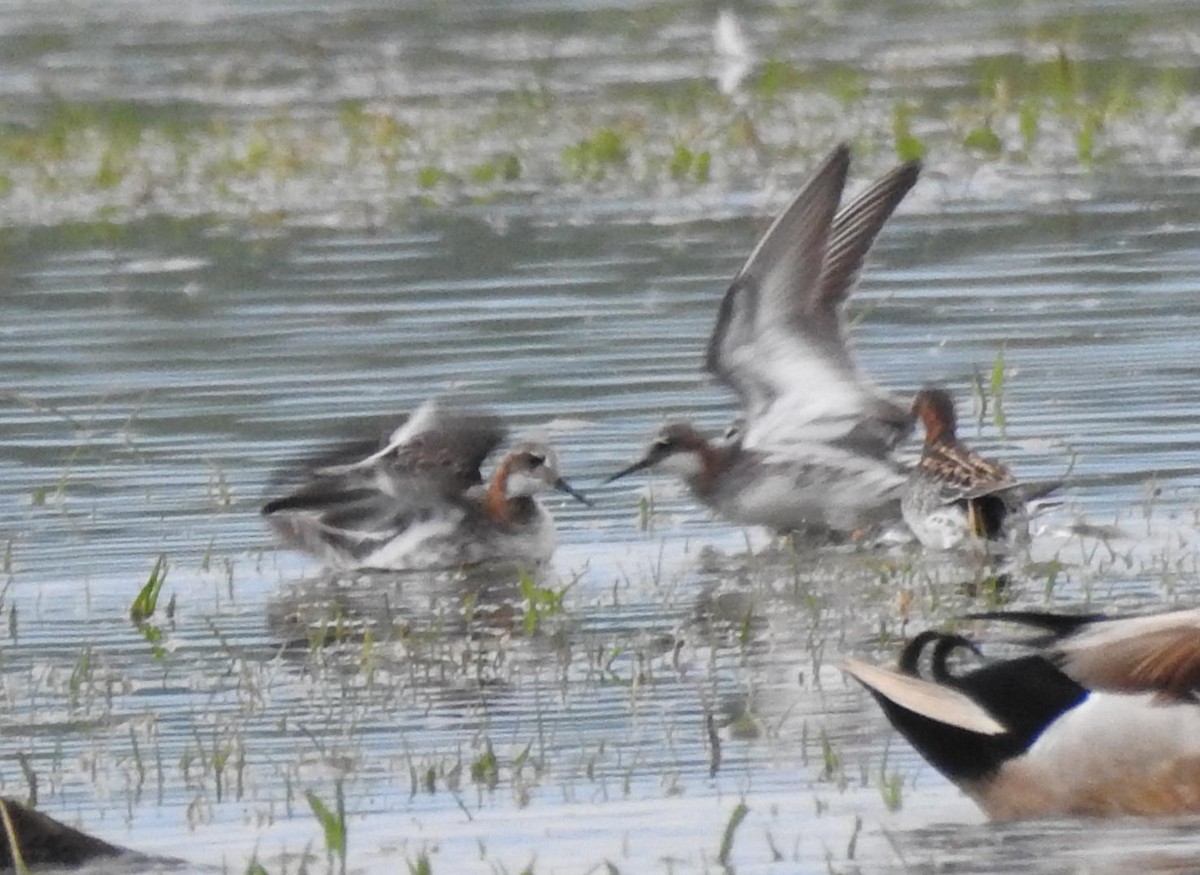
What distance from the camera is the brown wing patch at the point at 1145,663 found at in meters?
6.41

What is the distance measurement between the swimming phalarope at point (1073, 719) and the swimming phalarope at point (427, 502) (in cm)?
355

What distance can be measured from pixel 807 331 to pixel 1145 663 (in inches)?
201

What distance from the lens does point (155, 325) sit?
49.0 feet

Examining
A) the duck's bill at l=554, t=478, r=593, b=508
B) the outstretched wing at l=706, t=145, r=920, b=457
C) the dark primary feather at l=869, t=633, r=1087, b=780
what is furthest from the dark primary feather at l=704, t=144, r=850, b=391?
the dark primary feather at l=869, t=633, r=1087, b=780

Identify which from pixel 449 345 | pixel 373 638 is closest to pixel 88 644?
pixel 373 638

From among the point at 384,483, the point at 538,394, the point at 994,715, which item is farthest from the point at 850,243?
the point at 994,715

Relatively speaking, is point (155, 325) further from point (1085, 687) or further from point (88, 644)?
point (1085, 687)

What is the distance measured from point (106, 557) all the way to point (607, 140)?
970 cm

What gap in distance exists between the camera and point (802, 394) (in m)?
11.3

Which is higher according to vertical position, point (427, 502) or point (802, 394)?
point (802, 394)

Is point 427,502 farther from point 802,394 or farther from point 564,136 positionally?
point 564,136

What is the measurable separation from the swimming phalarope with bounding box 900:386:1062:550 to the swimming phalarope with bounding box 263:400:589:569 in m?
1.12

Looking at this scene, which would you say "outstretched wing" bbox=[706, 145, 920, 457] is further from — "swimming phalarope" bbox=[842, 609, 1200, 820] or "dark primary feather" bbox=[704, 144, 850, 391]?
"swimming phalarope" bbox=[842, 609, 1200, 820]

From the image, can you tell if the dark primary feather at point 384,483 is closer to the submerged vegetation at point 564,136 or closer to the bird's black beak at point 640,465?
the bird's black beak at point 640,465
